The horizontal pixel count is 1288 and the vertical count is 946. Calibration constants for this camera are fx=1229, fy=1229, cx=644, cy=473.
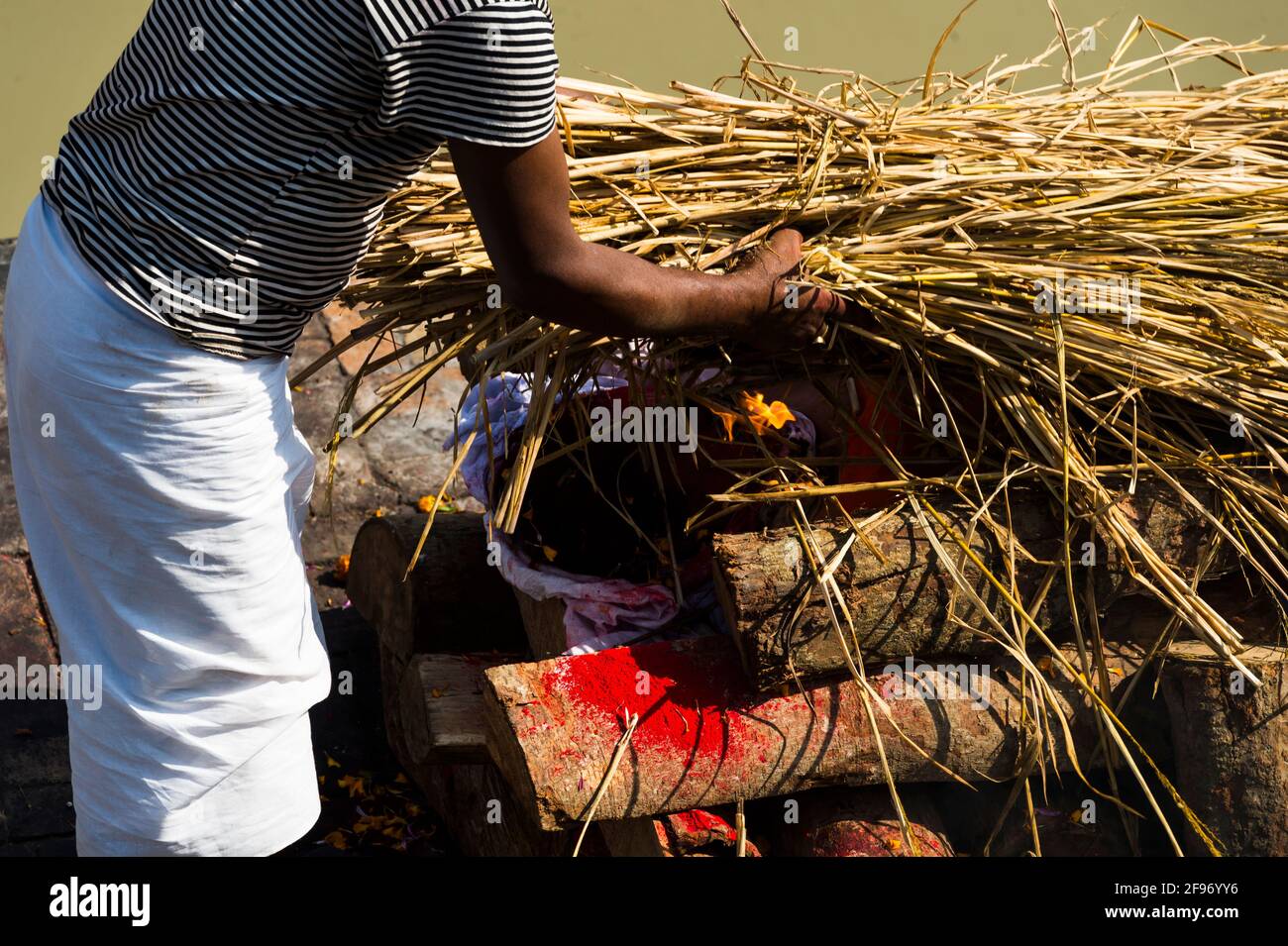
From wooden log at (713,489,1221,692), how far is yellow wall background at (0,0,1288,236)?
251cm

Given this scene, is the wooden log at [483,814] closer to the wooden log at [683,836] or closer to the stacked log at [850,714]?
the stacked log at [850,714]

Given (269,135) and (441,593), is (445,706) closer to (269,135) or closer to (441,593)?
(441,593)

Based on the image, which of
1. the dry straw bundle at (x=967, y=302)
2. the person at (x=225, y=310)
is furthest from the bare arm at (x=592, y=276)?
the dry straw bundle at (x=967, y=302)

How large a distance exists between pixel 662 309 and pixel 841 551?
49 centimetres

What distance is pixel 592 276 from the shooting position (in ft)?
A: 4.73

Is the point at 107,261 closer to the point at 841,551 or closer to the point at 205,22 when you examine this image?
the point at 205,22

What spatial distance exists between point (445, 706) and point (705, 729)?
0.50m

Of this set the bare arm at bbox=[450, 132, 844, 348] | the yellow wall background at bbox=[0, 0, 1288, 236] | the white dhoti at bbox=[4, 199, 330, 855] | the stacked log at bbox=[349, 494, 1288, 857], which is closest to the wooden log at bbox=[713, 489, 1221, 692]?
the stacked log at bbox=[349, 494, 1288, 857]

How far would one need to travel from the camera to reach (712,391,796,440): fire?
2014mm

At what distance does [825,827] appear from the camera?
1.94 meters

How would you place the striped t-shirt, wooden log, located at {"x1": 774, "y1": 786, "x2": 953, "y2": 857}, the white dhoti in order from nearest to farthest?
the striped t-shirt, the white dhoti, wooden log, located at {"x1": 774, "y1": 786, "x2": 953, "y2": 857}

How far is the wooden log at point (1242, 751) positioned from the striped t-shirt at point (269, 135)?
1417 millimetres

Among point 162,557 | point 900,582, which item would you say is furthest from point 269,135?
point 900,582

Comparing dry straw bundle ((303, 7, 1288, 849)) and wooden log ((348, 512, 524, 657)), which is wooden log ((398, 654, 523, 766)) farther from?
dry straw bundle ((303, 7, 1288, 849))
